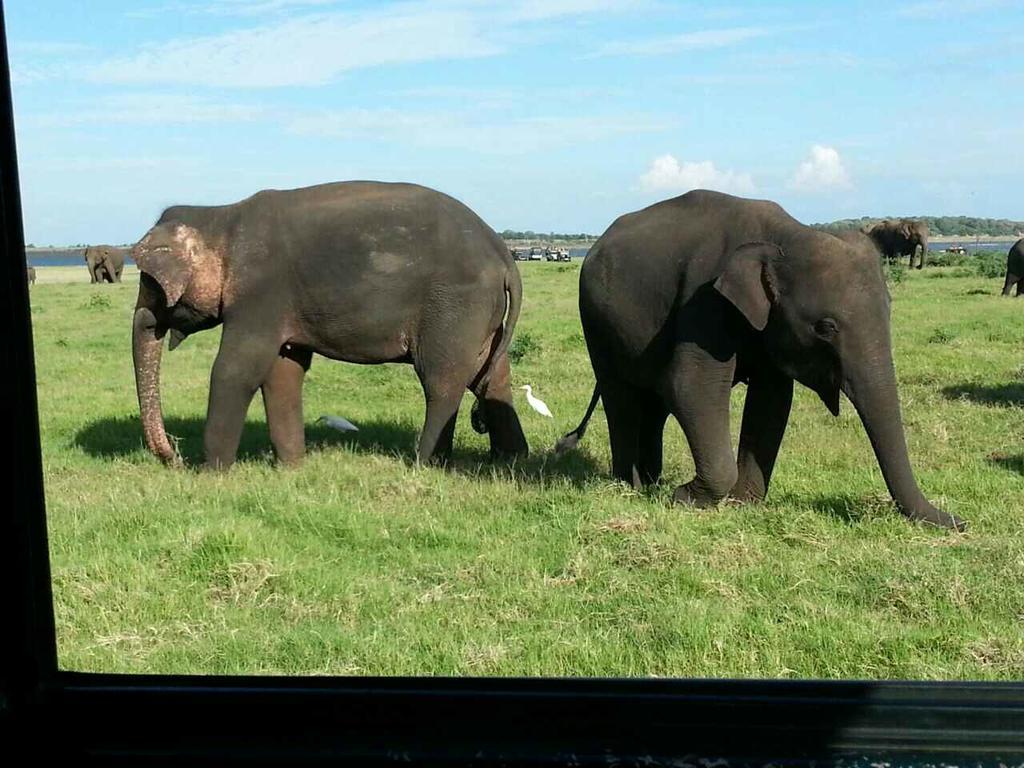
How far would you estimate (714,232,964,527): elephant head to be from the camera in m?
6.45

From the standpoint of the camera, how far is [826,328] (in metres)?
6.55

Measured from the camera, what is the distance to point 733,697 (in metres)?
1.76

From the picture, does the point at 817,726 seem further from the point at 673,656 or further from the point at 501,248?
the point at 501,248

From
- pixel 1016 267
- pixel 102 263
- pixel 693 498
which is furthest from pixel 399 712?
pixel 102 263

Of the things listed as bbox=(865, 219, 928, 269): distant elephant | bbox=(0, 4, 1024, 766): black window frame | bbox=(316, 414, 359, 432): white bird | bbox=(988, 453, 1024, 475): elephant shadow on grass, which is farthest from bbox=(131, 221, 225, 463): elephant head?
bbox=(865, 219, 928, 269): distant elephant

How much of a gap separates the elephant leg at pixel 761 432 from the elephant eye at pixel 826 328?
0.77 m

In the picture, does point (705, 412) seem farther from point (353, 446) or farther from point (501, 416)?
point (353, 446)

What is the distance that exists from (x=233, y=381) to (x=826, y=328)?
14.4ft

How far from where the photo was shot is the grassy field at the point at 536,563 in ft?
15.8

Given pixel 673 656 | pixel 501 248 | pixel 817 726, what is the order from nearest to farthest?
pixel 817 726 < pixel 673 656 < pixel 501 248

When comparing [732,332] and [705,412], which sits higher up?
[732,332]

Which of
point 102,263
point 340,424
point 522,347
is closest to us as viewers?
point 340,424

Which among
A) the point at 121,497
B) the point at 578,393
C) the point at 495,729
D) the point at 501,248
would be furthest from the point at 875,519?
the point at 578,393

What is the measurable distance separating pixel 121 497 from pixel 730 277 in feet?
13.3
